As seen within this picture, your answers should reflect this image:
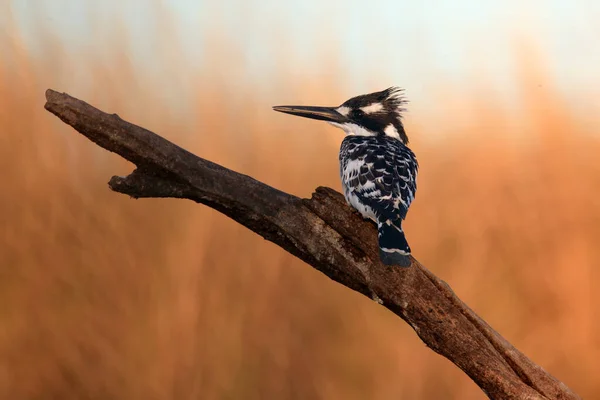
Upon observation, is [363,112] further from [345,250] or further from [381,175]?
[345,250]

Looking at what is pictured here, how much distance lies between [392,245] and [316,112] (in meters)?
1.12

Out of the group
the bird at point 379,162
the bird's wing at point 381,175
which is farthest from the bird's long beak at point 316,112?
the bird's wing at point 381,175

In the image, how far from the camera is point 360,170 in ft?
8.68

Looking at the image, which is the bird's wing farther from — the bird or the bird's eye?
the bird's eye

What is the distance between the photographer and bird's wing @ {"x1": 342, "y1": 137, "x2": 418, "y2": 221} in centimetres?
245

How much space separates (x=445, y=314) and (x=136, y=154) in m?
1.30

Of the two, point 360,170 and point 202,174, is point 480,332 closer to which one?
point 360,170

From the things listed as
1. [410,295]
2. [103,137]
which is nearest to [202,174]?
[103,137]

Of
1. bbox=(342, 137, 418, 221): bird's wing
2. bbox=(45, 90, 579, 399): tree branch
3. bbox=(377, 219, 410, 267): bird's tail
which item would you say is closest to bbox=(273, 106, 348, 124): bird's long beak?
bbox=(342, 137, 418, 221): bird's wing

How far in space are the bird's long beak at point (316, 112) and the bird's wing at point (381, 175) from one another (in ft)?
0.81

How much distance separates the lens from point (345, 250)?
2.40 meters

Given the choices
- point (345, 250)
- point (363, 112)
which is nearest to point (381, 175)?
point (345, 250)

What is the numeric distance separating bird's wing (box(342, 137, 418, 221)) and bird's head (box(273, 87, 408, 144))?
0.78 ft

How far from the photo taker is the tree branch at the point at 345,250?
2316 millimetres
